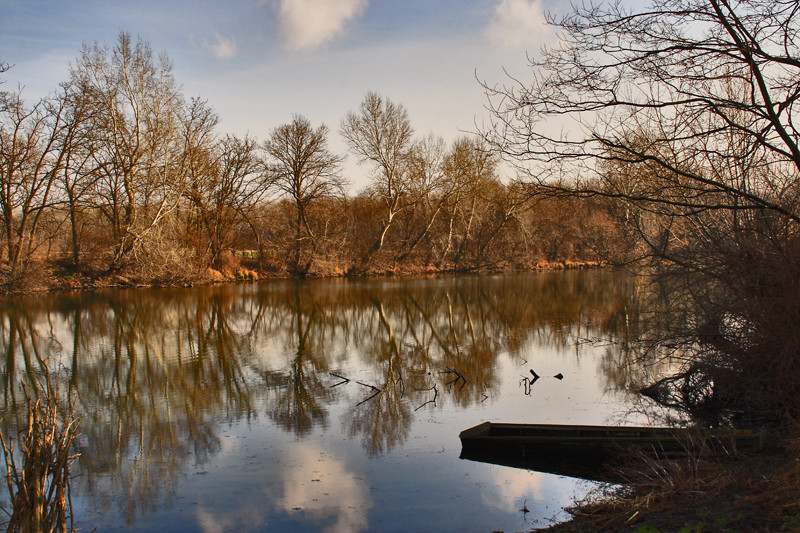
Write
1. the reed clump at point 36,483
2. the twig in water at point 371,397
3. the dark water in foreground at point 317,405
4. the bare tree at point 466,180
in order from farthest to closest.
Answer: the bare tree at point 466,180 → the twig in water at point 371,397 → the dark water in foreground at point 317,405 → the reed clump at point 36,483

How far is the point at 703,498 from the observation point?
489 centimetres

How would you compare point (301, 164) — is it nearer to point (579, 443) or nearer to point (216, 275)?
point (216, 275)

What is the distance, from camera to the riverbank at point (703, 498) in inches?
168

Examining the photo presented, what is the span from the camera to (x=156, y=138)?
30.1m

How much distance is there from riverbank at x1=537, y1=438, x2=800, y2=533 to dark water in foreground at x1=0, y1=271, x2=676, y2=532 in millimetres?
590

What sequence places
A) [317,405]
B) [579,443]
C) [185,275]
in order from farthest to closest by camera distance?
[185,275]
[317,405]
[579,443]

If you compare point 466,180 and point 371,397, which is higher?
point 466,180

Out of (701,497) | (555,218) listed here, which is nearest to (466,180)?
(555,218)

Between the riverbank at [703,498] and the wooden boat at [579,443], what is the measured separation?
0.28 m

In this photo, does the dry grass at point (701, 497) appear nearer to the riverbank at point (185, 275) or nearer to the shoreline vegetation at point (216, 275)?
the riverbank at point (185, 275)

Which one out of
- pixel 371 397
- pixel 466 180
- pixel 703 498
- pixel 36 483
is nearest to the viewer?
pixel 36 483

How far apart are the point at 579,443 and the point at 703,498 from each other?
1.83 meters

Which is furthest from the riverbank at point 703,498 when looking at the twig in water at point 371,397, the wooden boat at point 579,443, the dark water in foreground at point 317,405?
the twig in water at point 371,397

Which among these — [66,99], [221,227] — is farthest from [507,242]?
[66,99]
